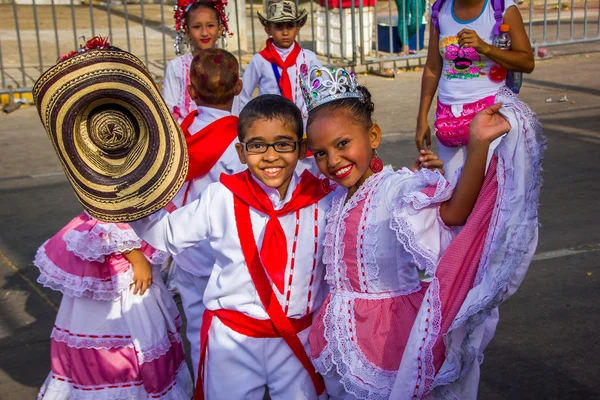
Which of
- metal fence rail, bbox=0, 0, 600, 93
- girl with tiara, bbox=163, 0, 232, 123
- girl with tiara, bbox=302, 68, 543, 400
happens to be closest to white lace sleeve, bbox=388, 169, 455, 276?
girl with tiara, bbox=302, 68, 543, 400

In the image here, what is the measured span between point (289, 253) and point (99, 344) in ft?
4.20

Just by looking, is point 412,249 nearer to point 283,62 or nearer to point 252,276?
Answer: point 252,276

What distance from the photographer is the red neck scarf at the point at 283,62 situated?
6.75m

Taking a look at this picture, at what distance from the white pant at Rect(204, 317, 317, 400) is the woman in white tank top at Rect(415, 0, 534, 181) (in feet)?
6.08

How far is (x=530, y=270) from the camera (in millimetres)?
5867

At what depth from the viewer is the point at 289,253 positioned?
3408 millimetres

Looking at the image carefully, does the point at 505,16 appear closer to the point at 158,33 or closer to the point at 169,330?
the point at 169,330

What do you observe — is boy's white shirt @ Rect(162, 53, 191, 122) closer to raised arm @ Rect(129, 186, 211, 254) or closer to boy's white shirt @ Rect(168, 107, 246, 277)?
boy's white shirt @ Rect(168, 107, 246, 277)

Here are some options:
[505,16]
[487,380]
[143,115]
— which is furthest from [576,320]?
[143,115]

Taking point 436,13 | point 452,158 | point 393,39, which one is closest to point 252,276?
point 452,158

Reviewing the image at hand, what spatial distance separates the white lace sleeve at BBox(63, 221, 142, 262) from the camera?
4.05m

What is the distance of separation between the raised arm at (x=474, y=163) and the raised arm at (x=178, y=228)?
94cm

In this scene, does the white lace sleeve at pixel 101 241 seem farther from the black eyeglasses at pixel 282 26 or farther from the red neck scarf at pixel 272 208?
the black eyeglasses at pixel 282 26

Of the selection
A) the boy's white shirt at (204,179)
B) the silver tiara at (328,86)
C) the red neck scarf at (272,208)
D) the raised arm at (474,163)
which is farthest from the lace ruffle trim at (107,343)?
the raised arm at (474,163)
